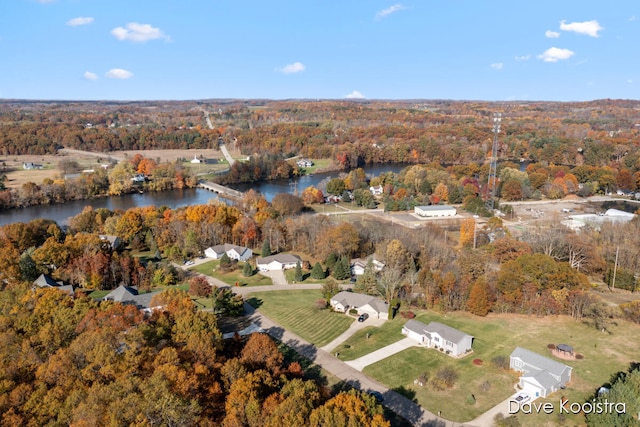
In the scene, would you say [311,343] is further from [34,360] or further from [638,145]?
[638,145]

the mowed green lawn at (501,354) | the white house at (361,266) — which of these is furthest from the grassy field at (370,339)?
the white house at (361,266)

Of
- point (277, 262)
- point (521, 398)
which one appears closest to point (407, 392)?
point (521, 398)

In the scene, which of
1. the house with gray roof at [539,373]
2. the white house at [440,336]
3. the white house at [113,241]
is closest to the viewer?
the house with gray roof at [539,373]

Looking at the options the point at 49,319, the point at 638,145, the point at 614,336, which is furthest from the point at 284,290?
the point at 638,145

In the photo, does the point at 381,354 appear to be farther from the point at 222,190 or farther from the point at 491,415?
the point at 222,190

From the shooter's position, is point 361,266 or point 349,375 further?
point 361,266

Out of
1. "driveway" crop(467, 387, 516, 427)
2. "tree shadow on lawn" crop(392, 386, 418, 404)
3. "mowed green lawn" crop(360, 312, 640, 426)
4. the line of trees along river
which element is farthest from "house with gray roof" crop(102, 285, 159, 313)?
the line of trees along river

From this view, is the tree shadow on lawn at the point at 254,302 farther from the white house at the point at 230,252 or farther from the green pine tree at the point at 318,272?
the white house at the point at 230,252
